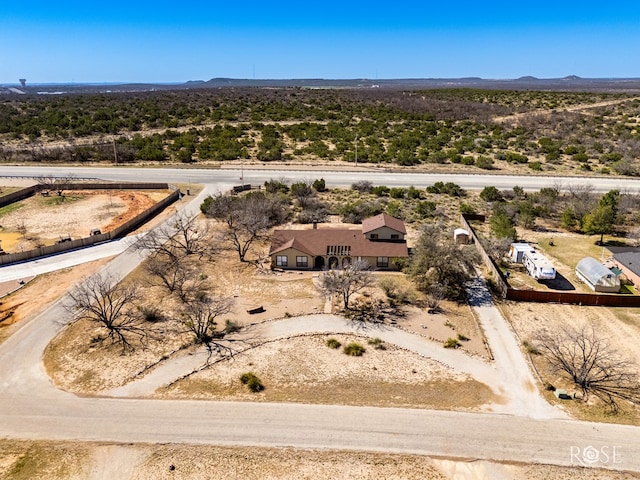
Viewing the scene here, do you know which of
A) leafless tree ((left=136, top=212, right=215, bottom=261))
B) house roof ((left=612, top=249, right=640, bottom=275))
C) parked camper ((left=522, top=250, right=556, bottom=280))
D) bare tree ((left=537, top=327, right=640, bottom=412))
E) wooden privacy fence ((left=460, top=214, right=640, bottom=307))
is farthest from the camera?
leafless tree ((left=136, top=212, right=215, bottom=261))

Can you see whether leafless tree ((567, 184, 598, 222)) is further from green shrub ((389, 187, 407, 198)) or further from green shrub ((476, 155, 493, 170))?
green shrub ((389, 187, 407, 198))

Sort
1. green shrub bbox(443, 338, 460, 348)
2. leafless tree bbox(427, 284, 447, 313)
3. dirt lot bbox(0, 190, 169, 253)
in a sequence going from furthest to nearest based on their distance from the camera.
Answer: dirt lot bbox(0, 190, 169, 253), leafless tree bbox(427, 284, 447, 313), green shrub bbox(443, 338, 460, 348)

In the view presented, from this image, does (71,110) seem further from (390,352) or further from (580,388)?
(580,388)

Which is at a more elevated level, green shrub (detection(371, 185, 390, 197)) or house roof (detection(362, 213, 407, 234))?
house roof (detection(362, 213, 407, 234))

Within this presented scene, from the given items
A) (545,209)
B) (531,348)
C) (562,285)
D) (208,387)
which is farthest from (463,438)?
(545,209)

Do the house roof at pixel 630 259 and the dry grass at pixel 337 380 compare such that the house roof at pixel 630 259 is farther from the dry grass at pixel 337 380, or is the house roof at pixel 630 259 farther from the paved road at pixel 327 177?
the paved road at pixel 327 177

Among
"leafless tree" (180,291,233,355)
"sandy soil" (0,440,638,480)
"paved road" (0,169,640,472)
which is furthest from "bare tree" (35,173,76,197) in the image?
"sandy soil" (0,440,638,480)

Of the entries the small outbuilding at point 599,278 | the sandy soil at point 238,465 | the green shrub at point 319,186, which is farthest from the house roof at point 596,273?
the green shrub at point 319,186
